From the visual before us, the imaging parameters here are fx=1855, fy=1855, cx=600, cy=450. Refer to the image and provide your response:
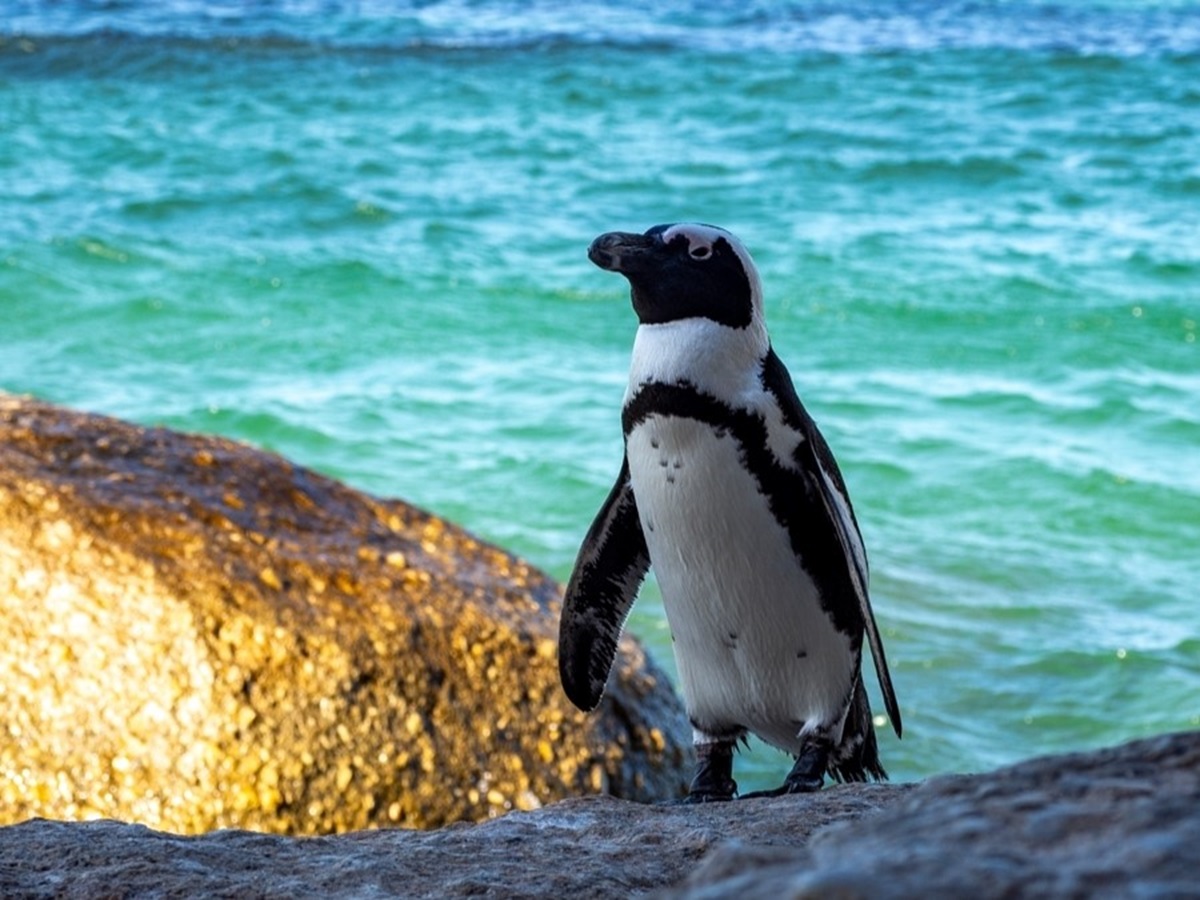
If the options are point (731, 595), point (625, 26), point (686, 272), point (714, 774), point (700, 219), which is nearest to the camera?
point (686, 272)

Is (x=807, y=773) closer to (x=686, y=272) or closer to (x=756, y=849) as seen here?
(x=686, y=272)

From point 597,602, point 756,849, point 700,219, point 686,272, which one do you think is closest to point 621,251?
point 686,272

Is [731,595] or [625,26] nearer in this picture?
[731,595]

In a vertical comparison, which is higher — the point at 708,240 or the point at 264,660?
the point at 708,240

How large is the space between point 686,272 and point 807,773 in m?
0.89

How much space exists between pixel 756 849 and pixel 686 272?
6.10 ft

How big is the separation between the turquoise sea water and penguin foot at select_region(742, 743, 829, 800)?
2.36 meters

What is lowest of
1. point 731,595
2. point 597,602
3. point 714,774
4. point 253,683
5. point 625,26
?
point 253,683

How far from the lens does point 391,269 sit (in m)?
12.1

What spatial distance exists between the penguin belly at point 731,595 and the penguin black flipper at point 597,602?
19 cm

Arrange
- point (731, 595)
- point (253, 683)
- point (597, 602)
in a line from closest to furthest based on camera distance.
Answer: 1. point (731, 595)
2. point (597, 602)
3. point (253, 683)

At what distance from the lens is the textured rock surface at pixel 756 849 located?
3.67 ft

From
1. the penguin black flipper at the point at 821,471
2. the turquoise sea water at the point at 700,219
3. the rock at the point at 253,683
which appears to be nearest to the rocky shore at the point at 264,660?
the rock at the point at 253,683

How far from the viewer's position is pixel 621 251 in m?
3.05
